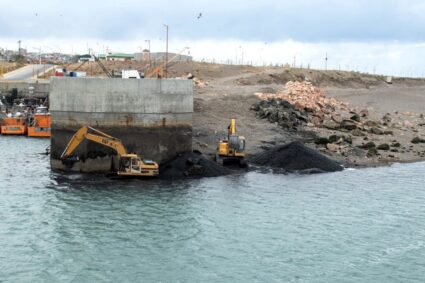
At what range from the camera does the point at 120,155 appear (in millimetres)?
37125

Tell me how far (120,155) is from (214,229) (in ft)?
39.7

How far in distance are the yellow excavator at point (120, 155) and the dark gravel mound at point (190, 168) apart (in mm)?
1252

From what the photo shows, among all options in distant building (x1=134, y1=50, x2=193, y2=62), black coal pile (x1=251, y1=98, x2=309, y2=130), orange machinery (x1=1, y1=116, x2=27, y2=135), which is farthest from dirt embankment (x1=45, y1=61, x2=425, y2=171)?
orange machinery (x1=1, y1=116, x2=27, y2=135)

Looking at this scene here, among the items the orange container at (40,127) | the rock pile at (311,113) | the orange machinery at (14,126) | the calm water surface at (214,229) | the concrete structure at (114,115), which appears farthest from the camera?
the orange machinery at (14,126)

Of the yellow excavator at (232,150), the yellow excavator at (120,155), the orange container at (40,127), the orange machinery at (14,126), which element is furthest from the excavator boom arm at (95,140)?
the orange machinery at (14,126)

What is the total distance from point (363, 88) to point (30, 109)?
5973 cm

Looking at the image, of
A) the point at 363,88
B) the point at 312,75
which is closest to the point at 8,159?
the point at 312,75

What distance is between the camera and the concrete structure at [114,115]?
38125 millimetres

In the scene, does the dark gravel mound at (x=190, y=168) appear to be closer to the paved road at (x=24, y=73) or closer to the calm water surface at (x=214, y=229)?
the calm water surface at (x=214, y=229)

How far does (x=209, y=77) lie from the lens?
9006 centimetres

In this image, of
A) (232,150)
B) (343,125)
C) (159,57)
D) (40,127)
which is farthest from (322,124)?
(159,57)

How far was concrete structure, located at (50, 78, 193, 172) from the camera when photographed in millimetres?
38125

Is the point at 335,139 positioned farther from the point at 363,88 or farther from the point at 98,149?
the point at 363,88

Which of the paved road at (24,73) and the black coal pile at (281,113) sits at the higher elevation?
the paved road at (24,73)
